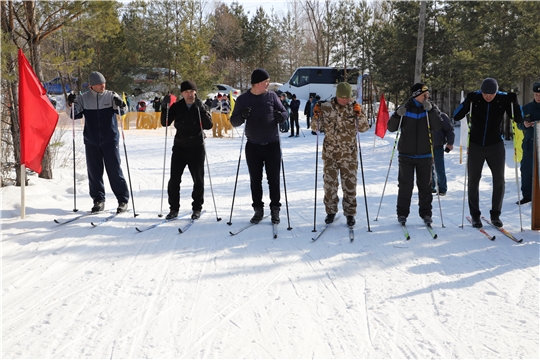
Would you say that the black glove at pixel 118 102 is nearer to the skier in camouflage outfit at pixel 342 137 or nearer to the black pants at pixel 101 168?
the black pants at pixel 101 168

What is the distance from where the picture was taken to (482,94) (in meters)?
6.55

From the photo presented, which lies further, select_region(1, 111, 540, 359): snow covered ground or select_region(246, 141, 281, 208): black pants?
select_region(246, 141, 281, 208): black pants

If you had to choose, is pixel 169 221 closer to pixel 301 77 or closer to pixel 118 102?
pixel 118 102

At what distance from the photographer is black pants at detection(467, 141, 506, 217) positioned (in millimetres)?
6594

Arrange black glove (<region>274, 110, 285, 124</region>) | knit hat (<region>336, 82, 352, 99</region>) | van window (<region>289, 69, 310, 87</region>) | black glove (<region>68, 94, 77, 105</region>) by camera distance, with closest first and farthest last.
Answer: knit hat (<region>336, 82, 352, 99</region>)
black glove (<region>274, 110, 285, 124</region>)
black glove (<region>68, 94, 77, 105</region>)
van window (<region>289, 69, 310, 87</region>)

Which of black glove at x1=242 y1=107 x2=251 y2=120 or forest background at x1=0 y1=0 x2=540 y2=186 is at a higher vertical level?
forest background at x1=0 y1=0 x2=540 y2=186

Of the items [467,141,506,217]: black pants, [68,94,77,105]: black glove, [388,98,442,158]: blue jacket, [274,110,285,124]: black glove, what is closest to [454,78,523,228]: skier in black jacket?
[467,141,506,217]: black pants

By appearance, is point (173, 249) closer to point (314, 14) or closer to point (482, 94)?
point (482, 94)

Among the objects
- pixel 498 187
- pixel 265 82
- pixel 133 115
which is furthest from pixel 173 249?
pixel 133 115

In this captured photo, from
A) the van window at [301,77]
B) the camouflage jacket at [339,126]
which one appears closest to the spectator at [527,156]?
the camouflage jacket at [339,126]

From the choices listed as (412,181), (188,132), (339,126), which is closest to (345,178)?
(339,126)

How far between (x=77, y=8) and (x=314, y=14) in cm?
4716

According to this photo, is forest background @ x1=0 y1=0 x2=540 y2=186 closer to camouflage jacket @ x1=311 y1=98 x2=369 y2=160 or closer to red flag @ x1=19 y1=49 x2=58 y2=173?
red flag @ x1=19 y1=49 x2=58 y2=173

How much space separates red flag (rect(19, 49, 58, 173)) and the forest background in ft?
2.86
